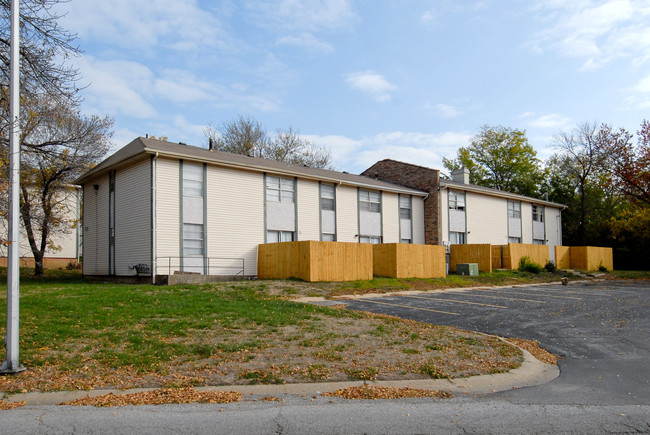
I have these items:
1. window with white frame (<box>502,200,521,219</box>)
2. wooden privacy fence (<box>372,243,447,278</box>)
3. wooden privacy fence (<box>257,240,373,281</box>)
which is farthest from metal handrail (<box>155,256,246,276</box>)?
window with white frame (<box>502,200,521,219</box>)

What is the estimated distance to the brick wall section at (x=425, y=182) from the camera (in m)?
31.0

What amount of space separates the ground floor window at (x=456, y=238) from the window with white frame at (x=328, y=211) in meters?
9.48

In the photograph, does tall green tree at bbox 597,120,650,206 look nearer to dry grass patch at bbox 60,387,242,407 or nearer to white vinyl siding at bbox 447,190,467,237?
white vinyl siding at bbox 447,190,467,237

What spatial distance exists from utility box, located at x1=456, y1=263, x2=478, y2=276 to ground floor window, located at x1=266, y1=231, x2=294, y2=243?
10518mm

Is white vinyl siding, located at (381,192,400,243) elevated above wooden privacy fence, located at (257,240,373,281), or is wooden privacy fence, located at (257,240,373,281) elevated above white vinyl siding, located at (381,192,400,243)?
white vinyl siding, located at (381,192,400,243)

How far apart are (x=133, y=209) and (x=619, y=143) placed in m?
31.5

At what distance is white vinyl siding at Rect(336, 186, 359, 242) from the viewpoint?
26.9 m

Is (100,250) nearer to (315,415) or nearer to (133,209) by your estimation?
(133,209)

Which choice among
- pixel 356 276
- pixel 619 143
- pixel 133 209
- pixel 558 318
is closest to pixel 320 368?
pixel 558 318

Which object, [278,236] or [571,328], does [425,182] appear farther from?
[571,328]

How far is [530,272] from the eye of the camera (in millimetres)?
31375

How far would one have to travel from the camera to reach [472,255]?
99.9ft

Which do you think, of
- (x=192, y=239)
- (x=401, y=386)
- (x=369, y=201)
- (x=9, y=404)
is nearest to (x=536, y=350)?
(x=401, y=386)

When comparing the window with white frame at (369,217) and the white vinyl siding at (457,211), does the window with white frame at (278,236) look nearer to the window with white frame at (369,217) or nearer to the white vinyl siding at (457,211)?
the window with white frame at (369,217)
